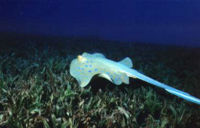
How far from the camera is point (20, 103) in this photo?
303cm

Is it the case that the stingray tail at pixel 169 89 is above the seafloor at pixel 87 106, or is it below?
above

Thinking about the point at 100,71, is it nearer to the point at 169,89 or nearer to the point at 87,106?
the point at 87,106

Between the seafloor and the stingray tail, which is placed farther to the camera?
the seafloor

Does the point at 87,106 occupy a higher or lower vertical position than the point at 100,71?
lower

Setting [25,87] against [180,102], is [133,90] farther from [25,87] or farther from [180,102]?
[25,87]

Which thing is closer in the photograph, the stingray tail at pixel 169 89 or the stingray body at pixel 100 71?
the stingray tail at pixel 169 89

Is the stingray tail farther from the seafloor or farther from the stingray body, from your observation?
the seafloor

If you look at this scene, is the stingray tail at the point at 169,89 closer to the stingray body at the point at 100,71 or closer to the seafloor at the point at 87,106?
the stingray body at the point at 100,71

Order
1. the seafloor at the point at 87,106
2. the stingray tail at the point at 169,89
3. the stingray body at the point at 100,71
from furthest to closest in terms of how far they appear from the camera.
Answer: the stingray body at the point at 100,71
the seafloor at the point at 87,106
the stingray tail at the point at 169,89

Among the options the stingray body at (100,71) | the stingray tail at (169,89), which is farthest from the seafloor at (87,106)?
the stingray tail at (169,89)

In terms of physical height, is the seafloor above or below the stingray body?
below

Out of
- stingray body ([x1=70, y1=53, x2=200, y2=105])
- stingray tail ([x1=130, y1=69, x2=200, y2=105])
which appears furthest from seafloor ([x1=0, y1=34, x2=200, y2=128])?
stingray tail ([x1=130, y1=69, x2=200, y2=105])

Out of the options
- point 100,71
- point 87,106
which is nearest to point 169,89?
point 87,106

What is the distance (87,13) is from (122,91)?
13935 centimetres
